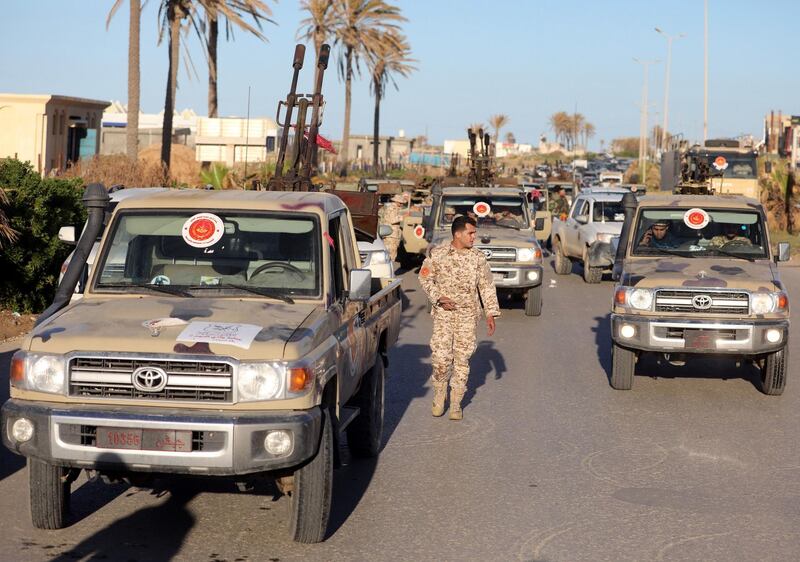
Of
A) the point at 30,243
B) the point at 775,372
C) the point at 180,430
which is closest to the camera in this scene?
the point at 180,430

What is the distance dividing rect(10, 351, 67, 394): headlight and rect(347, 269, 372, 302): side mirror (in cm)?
183

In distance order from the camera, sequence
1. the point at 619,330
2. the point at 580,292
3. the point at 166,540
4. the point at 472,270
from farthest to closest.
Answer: the point at 580,292
the point at 619,330
the point at 472,270
the point at 166,540

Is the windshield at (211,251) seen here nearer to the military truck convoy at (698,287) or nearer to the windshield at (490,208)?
the military truck convoy at (698,287)

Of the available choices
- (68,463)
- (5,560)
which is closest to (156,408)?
(68,463)

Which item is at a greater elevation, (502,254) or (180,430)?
(502,254)

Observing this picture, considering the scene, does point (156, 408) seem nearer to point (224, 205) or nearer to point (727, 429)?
point (224, 205)

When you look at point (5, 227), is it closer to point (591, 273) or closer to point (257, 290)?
point (257, 290)

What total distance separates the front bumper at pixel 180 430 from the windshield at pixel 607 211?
19283mm

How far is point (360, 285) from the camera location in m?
7.29

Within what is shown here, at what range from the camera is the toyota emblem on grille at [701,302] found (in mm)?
11492

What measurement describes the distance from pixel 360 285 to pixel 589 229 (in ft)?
57.7

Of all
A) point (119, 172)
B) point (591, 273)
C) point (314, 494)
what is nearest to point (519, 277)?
point (591, 273)

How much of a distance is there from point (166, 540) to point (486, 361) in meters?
7.66

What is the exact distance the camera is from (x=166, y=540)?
6.67m
